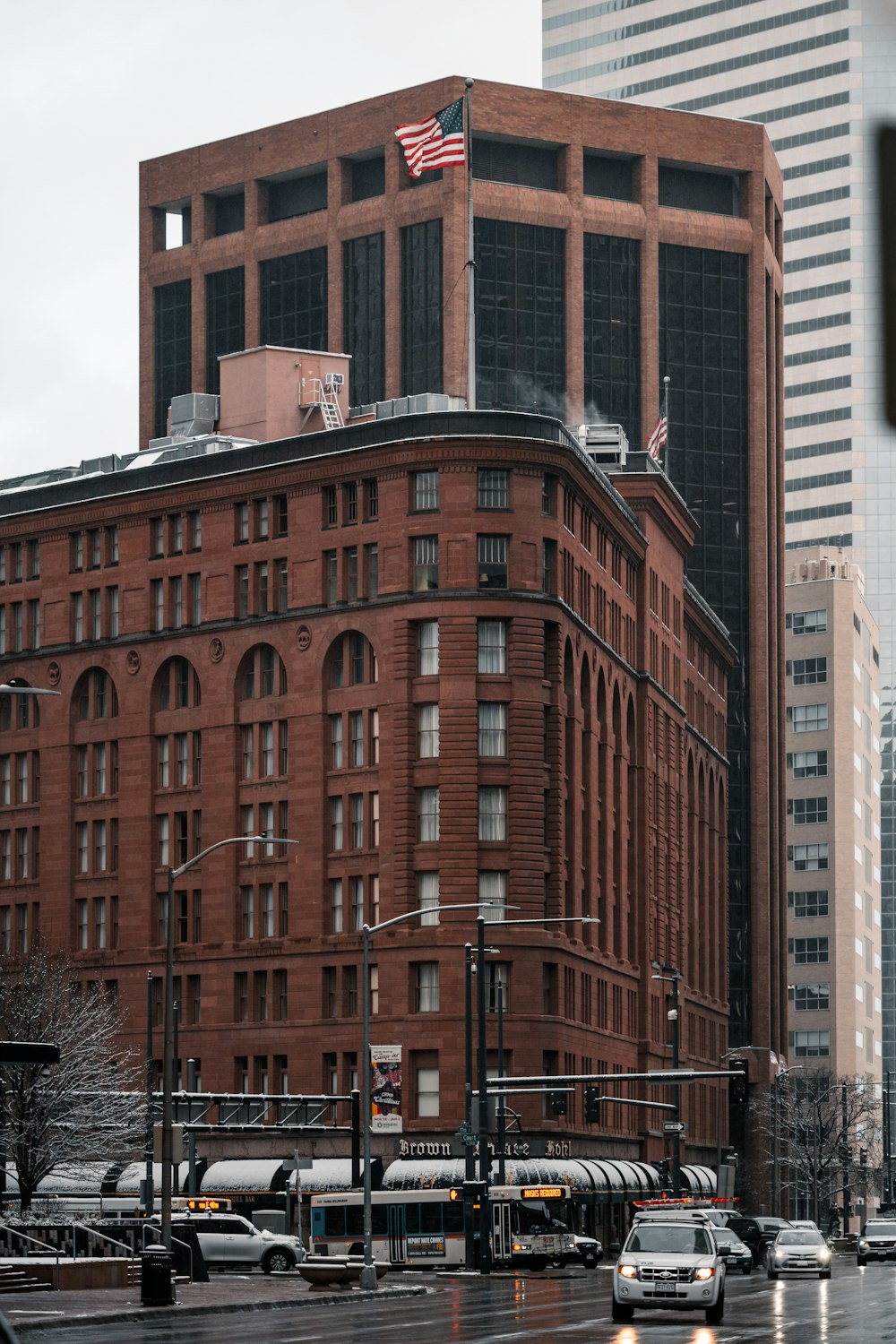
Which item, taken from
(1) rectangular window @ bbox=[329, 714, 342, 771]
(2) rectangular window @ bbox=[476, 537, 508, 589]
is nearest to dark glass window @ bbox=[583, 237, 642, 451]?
(2) rectangular window @ bbox=[476, 537, 508, 589]

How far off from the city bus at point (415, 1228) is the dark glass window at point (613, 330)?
8952 centimetres

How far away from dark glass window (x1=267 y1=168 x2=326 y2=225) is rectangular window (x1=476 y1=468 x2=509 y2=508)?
65.9m

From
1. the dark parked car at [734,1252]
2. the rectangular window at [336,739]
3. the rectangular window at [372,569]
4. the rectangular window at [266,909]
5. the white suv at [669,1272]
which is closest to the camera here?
the white suv at [669,1272]

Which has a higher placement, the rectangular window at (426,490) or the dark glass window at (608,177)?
the dark glass window at (608,177)

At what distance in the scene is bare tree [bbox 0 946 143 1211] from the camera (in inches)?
3310

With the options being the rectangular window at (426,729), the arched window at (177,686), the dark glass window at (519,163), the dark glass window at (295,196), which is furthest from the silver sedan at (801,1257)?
the dark glass window at (295,196)

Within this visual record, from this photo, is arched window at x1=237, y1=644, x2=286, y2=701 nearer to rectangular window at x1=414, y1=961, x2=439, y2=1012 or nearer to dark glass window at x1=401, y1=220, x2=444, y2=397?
rectangular window at x1=414, y1=961, x2=439, y2=1012

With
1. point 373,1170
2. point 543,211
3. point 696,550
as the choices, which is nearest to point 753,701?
point 696,550

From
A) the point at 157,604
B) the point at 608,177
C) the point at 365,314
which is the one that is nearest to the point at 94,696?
the point at 157,604

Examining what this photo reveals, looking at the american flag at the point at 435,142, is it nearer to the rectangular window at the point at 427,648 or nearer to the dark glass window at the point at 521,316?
the rectangular window at the point at 427,648

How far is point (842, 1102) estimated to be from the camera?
153750 mm

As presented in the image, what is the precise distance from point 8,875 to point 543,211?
67.0m

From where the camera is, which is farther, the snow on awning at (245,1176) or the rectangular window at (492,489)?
the rectangular window at (492,489)

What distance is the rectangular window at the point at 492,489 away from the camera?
104062mm
